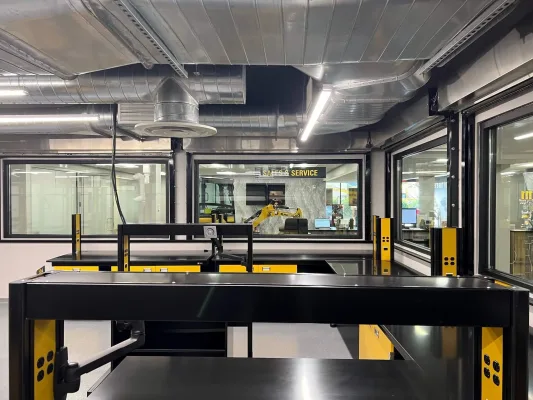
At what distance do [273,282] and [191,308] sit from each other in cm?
18

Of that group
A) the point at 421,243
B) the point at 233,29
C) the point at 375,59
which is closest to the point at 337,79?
the point at 375,59

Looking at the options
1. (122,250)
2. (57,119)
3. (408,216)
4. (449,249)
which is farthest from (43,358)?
(408,216)

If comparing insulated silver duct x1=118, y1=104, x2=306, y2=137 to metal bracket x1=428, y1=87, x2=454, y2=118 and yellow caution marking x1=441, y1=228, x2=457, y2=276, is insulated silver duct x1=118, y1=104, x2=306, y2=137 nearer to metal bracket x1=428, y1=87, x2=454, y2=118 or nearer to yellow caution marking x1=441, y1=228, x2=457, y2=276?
metal bracket x1=428, y1=87, x2=454, y2=118

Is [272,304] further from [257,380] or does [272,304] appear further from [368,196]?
[368,196]

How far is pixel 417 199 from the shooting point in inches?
172

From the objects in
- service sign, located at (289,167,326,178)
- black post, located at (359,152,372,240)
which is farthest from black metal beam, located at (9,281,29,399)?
black post, located at (359,152,372,240)

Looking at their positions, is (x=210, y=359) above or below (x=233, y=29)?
below

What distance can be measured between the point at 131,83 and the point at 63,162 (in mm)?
3180

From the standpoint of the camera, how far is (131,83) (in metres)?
2.74

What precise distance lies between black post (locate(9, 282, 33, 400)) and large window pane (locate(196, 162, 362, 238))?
440 cm

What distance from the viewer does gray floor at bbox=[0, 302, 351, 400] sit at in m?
3.50

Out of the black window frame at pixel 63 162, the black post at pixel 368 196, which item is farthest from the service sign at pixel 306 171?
the black window frame at pixel 63 162

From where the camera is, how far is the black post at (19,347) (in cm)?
71

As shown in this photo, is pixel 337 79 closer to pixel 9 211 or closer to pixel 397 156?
pixel 397 156
